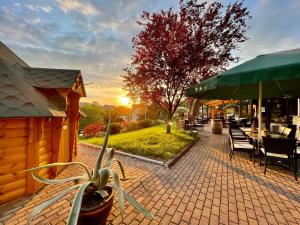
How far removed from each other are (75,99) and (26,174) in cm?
321

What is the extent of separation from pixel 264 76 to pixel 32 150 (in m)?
5.52

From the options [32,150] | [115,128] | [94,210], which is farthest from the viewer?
[115,128]

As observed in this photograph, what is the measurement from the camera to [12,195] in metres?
3.25

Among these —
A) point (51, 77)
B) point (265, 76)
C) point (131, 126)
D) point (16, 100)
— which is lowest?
point (131, 126)

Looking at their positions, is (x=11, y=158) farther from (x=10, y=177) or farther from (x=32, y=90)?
(x=32, y=90)

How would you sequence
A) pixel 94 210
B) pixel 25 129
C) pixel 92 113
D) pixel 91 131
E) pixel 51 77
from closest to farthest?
1. pixel 94 210
2. pixel 25 129
3. pixel 51 77
4. pixel 91 131
5. pixel 92 113

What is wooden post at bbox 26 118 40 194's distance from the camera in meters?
3.43

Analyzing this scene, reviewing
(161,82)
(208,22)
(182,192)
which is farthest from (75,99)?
(208,22)

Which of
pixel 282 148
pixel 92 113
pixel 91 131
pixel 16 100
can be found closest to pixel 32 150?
pixel 16 100

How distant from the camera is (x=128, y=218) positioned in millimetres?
2678

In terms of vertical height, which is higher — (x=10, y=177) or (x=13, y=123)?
(x=13, y=123)

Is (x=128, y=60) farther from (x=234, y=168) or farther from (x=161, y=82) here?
(x=234, y=168)

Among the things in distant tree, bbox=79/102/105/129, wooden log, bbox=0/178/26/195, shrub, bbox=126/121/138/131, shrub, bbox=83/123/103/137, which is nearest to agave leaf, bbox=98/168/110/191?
wooden log, bbox=0/178/26/195

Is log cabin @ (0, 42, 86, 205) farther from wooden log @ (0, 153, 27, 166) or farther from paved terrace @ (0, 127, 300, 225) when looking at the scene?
paved terrace @ (0, 127, 300, 225)
